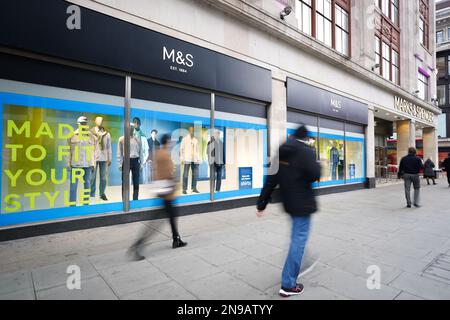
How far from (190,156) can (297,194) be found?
5.06 m

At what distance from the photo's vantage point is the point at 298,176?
8.96 ft

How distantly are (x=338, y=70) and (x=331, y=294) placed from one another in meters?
11.5

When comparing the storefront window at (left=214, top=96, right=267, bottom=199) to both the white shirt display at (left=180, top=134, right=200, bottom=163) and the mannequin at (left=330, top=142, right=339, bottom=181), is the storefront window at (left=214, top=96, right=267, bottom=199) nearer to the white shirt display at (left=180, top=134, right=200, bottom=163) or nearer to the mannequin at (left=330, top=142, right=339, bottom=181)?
the white shirt display at (left=180, top=134, right=200, bottom=163)

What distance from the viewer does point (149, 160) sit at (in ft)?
21.7

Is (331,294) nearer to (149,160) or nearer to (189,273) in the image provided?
(189,273)

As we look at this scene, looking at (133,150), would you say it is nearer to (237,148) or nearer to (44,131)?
A: (44,131)

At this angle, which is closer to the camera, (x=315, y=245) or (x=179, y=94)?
(x=315, y=245)

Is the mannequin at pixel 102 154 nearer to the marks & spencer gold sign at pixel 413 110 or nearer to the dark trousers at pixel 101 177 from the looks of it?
the dark trousers at pixel 101 177

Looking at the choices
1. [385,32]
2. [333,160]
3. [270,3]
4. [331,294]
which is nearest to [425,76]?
[385,32]

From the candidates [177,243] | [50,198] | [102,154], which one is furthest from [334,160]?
[50,198]

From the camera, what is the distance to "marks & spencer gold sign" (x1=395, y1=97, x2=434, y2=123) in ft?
55.5

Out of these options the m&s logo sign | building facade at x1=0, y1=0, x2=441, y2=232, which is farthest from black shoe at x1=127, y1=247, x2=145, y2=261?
the m&s logo sign

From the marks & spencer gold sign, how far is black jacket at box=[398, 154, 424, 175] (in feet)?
34.7
